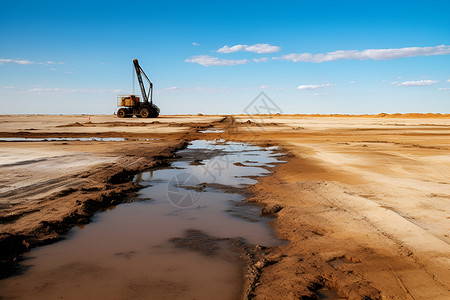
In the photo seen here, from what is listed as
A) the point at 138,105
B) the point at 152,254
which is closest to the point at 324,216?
the point at 152,254

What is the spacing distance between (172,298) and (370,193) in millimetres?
5344

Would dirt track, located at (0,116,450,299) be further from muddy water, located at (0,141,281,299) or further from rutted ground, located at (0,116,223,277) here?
muddy water, located at (0,141,281,299)

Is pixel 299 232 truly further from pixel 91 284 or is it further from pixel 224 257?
pixel 91 284

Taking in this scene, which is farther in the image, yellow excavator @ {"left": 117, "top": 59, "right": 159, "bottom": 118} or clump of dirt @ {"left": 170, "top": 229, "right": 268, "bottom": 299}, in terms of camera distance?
yellow excavator @ {"left": 117, "top": 59, "right": 159, "bottom": 118}

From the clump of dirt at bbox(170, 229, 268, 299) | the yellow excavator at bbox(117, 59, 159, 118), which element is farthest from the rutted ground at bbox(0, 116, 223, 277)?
the yellow excavator at bbox(117, 59, 159, 118)

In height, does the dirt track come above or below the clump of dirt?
above

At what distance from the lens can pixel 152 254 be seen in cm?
431

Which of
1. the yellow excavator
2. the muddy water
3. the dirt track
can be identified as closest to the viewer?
the muddy water

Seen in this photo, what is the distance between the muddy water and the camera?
3434mm

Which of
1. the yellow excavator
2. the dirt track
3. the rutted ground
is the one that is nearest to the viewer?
the dirt track

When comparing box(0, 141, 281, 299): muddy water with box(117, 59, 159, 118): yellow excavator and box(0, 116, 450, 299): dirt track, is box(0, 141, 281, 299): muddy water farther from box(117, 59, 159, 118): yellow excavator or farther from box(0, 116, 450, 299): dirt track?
box(117, 59, 159, 118): yellow excavator

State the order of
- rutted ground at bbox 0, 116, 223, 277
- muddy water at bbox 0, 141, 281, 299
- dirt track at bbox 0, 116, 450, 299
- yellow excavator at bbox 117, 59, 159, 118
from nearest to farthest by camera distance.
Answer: muddy water at bbox 0, 141, 281, 299
dirt track at bbox 0, 116, 450, 299
rutted ground at bbox 0, 116, 223, 277
yellow excavator at bbox 117, 59, 159, 118

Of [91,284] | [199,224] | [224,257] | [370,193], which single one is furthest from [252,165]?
[91,284]

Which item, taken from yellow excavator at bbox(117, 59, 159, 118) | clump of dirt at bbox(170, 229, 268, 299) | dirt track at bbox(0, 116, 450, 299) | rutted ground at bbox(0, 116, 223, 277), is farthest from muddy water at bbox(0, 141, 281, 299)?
yellow excavator at bbox(117, 59, 159, 118)
